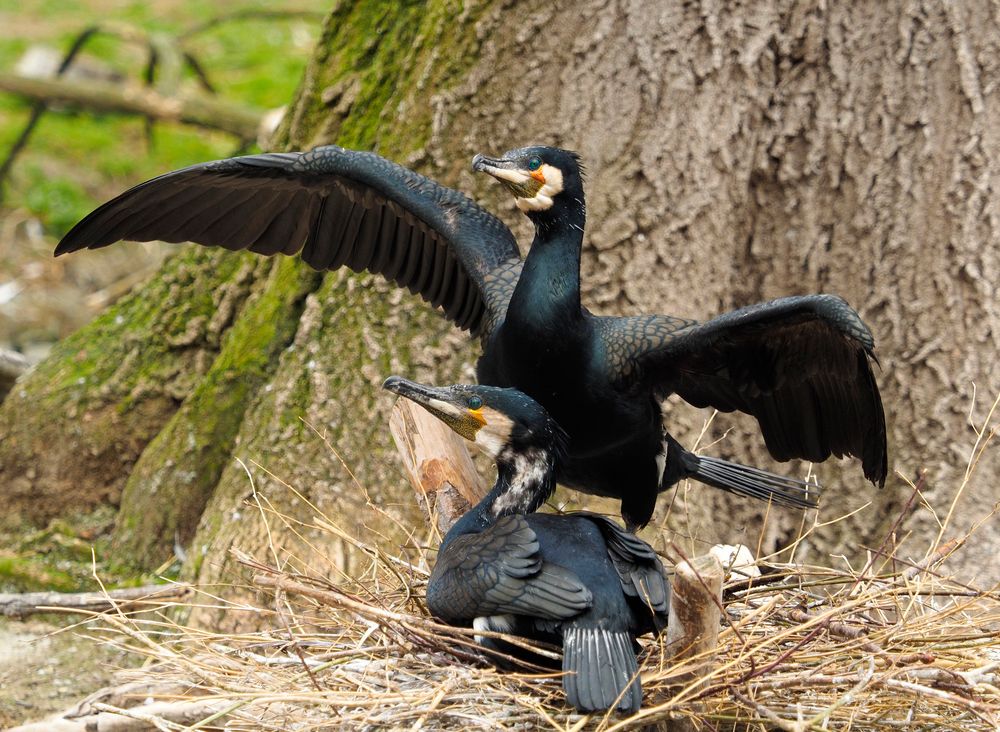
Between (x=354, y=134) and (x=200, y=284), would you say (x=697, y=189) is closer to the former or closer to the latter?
(x=354, y=134)

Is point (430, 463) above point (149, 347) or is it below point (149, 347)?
above

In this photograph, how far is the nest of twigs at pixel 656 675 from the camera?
10.5 feet

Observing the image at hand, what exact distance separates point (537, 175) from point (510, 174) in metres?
0.09

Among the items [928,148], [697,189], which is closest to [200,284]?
[697,189]

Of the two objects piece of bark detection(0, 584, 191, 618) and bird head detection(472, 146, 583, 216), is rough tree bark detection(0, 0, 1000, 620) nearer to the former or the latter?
piece of bark detection(0, 584, 191, 618)

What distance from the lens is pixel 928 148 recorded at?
17.7 ft

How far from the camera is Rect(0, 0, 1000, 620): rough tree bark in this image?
5293mm

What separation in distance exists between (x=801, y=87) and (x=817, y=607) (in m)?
2.54

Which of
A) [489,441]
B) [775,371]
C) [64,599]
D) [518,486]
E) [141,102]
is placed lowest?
[64,599]

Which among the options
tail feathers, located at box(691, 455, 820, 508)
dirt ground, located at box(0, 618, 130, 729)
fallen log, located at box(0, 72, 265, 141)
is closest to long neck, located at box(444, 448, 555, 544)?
tail feathers, located at box(691, 455, 820, 508)

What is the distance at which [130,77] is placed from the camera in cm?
1266

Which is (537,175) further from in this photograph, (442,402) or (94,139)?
(94,139)

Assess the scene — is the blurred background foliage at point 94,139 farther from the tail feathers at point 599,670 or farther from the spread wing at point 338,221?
the tail feathers at point 599,670

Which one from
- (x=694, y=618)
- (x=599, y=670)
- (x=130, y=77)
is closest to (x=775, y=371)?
(x=694, y=618)
